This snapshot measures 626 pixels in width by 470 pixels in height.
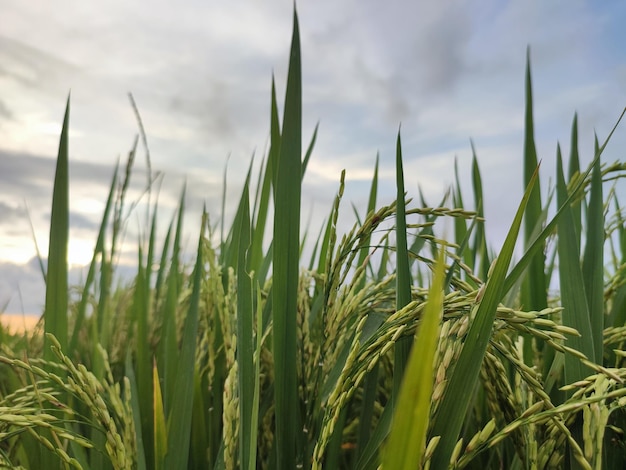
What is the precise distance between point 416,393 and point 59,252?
1.05m

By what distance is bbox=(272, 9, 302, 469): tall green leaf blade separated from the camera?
37.4 inches

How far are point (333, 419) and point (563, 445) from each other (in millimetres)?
446

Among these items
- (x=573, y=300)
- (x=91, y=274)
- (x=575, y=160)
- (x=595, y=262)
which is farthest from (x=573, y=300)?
(x=91, y=274)

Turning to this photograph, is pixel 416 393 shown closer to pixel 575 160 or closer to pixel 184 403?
pixel 184 403

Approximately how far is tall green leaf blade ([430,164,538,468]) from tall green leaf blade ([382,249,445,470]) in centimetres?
31

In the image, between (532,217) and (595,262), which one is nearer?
Answer: (595,262)

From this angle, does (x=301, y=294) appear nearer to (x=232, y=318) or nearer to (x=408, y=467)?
(x=232, y=318)

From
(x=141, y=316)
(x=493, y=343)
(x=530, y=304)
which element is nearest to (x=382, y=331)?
(x=493, y=343)

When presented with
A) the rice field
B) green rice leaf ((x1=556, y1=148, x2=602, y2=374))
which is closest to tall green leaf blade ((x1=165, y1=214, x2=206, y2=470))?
the rice field

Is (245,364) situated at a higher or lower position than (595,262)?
lower

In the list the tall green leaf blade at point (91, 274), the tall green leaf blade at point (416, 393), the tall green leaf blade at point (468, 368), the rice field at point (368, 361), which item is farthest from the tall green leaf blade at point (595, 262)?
the tall green leaf blade at point (91, 274)

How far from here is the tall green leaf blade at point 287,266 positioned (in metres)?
0.95

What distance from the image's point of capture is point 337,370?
1.09 m

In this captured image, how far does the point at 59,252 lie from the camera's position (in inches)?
50.3
